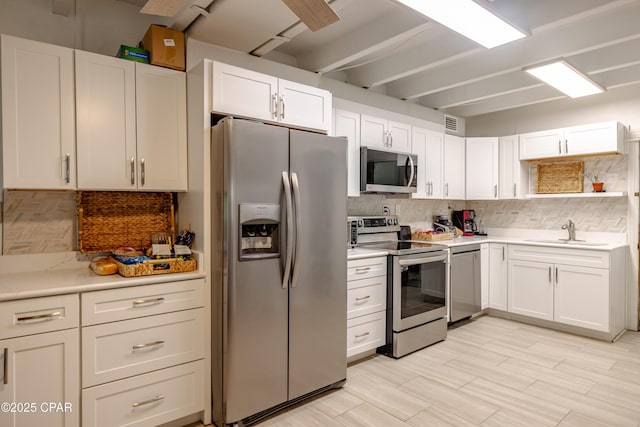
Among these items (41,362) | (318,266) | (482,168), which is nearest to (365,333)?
(318,266)

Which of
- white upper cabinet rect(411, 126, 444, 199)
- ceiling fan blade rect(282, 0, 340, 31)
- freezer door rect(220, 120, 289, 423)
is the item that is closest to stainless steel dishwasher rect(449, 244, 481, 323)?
white upper cabinet rect(411, 126, 444, 199)

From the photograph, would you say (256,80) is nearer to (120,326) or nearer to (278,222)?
(278,222)

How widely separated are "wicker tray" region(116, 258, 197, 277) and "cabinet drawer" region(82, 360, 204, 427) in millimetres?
573

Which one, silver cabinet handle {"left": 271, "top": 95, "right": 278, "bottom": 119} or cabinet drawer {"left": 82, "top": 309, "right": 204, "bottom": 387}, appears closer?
cabinet drawer {"left": 82, "top": 309, "right": 204, "bottom": 387}

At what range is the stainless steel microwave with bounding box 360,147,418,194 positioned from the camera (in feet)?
11.9

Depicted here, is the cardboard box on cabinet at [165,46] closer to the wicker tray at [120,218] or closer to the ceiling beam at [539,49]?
the wicker tray at [120,218]

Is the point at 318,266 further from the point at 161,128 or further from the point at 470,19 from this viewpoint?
the point at 470,19

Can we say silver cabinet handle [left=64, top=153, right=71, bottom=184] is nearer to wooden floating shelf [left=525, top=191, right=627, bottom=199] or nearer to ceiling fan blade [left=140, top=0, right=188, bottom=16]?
ceiling fan blade [left=140, top=0, right=188, bottom=16]

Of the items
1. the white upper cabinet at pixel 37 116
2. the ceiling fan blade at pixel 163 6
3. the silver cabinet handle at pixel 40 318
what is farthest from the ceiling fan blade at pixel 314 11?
the silver cabinet handle at pixel 40 318

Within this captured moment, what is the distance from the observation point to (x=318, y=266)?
259 centimetres

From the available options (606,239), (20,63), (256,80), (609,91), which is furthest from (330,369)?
(609,91)

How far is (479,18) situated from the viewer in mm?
2225

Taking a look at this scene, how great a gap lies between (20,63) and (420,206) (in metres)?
4.11

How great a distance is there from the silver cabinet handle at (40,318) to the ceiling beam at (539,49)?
3.73 m
